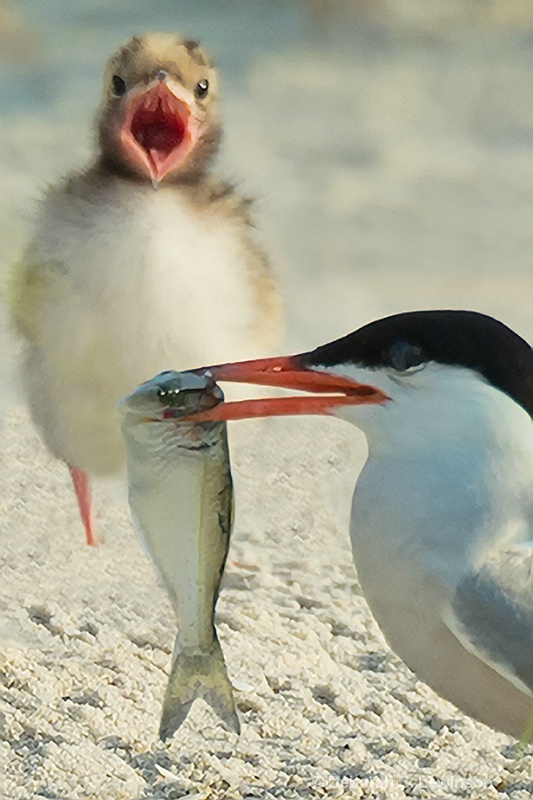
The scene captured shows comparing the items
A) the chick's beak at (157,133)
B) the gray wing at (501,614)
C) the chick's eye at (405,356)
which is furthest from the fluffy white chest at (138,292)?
the gray wing at (501,614)

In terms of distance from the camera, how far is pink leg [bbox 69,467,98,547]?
2008mm

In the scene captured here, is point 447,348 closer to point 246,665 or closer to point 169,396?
point 169,396

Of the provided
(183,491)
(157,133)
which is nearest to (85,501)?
(183,491)

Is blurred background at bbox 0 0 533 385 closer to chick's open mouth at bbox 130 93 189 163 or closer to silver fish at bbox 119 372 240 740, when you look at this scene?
chick's open mouth at bbox 130 93 189 163

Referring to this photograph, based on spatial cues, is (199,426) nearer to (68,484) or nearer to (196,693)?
(196,693)

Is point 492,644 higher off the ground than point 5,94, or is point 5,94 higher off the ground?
point 5,94

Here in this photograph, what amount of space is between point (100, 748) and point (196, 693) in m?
0.27

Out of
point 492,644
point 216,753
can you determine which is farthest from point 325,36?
point 216,753

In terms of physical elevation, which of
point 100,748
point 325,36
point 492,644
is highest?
point 325,36

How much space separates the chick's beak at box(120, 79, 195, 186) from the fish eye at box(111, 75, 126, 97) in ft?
0.13

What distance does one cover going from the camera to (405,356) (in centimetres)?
151

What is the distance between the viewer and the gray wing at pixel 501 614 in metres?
1.47

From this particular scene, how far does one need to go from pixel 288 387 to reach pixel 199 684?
1.44ft

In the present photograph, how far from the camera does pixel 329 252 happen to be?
1.99 metres
